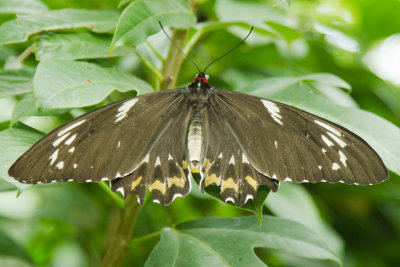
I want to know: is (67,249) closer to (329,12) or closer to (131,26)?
(131,26)

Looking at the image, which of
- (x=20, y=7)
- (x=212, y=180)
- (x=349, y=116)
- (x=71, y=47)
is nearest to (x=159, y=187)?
(x=212, y=180)

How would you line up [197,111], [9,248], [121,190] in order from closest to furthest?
[121,190], [197,111], [9,248]

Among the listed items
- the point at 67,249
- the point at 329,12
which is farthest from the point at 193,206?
the point at 329,12

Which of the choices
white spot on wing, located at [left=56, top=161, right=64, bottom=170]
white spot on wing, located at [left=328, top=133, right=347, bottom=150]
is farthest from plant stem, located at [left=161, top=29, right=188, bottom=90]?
white spot on wing, located at [left=328, top=133, right=347, bottom=150]

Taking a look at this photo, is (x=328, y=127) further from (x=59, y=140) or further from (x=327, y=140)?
(x=59, y=140)

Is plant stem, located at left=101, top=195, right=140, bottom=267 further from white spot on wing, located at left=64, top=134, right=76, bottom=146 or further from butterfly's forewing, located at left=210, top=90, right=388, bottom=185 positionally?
butterfly's forewing, located at left=210, top=90, right=388, bottom=185
